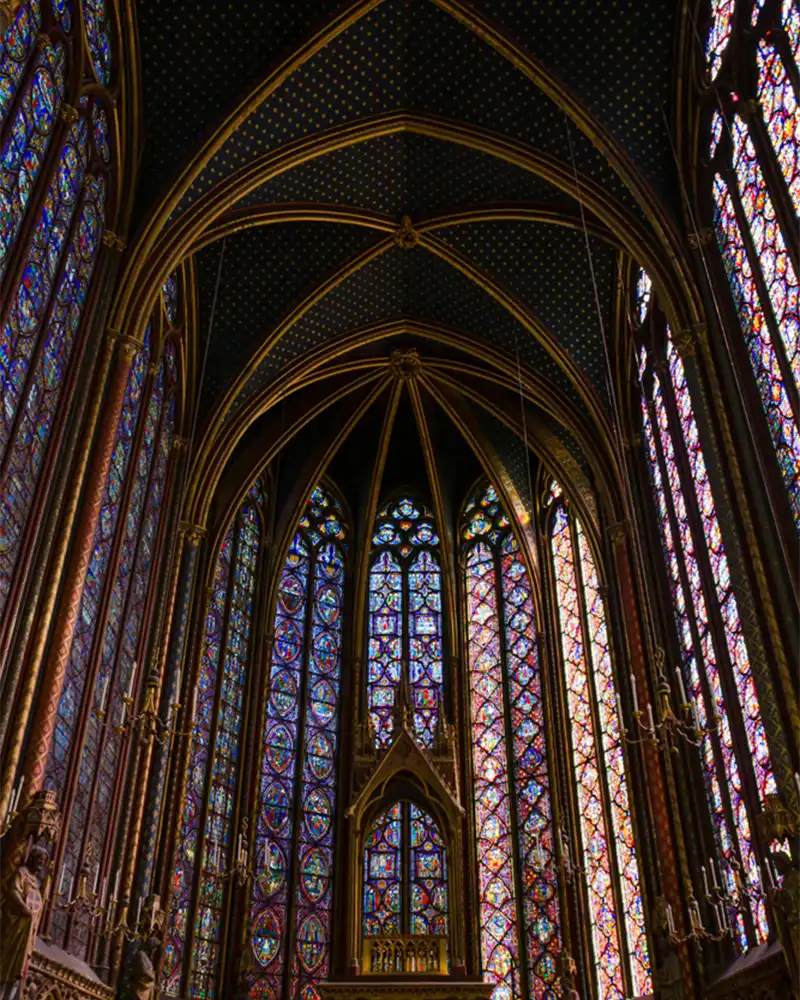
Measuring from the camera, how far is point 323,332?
18125mm

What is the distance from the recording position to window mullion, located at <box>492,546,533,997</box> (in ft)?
55.1

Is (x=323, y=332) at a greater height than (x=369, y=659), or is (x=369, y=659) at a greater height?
(x=323, y=332)

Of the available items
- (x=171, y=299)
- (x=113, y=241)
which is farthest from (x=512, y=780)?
(x=113, y=241)

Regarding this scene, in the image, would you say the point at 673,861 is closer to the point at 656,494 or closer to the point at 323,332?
the point at 656,494

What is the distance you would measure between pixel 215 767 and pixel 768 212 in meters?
12.6

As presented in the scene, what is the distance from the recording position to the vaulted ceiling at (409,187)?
13320 millimetres

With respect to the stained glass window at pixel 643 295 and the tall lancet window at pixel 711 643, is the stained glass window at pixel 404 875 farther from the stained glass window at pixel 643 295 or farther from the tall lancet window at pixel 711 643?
the stained glass window at pixel 643 295

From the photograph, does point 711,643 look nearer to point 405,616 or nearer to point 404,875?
point 404,875

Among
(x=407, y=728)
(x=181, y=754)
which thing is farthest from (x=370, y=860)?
(x=181, y=754)

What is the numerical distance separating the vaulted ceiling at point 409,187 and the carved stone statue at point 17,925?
7.38 meters

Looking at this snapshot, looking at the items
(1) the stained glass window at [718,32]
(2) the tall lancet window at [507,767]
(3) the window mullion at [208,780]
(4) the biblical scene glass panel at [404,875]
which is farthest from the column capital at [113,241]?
(2) the tall lancet window at [507,767]

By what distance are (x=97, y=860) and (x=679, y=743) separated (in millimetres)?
7940

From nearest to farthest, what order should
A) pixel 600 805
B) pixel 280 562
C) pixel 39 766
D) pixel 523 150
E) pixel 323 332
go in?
pixel 39 766, pixel 523 150, pixel 600 805, pixel 323 332, pixel 280 562

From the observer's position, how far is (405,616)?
21078mm
